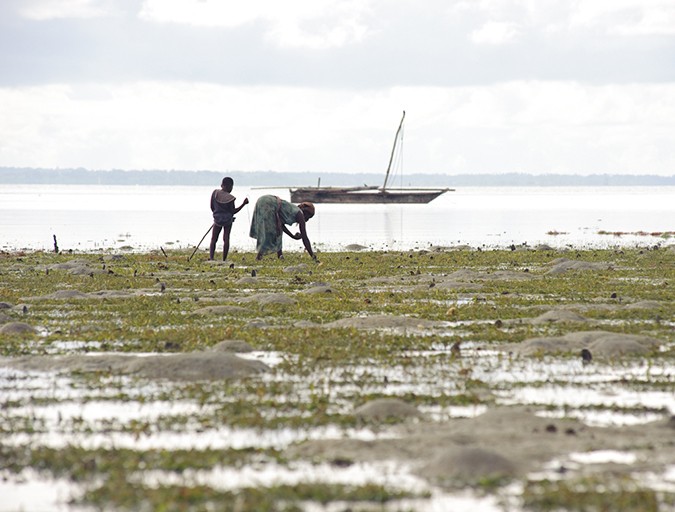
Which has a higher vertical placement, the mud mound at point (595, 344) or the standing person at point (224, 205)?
the standing person at point (224, 205)

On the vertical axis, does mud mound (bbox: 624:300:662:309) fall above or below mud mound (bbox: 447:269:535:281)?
above

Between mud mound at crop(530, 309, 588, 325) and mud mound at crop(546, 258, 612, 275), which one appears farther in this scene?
mud mound at crop(546, 258, 612, 275)

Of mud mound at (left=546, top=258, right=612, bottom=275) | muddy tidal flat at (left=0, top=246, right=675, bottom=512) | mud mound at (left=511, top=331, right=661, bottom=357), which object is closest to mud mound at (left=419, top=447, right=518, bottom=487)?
muddy tidal flat at (left=0, top=246, right=675, bottom=512)

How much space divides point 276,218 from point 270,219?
168 millimetres

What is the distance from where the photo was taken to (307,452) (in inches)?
334

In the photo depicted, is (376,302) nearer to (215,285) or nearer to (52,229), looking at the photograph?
(215,285)

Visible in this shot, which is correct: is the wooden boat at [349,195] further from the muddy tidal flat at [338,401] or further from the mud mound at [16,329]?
the mud mound at [16,329]

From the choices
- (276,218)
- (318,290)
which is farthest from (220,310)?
(276,218)

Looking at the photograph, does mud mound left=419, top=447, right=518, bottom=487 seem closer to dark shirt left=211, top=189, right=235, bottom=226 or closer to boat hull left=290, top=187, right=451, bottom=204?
dark shirt left=211, top=189, right=235, bottom=226

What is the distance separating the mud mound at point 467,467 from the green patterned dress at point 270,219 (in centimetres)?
2138

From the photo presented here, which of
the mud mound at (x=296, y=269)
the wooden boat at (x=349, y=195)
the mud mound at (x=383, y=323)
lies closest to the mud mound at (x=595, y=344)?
the mud mound at (x=383, y=323)

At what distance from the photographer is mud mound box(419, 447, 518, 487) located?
776 centimetres

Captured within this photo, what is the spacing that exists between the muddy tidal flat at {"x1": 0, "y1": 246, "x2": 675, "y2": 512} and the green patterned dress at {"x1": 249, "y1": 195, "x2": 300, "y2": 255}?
867 centimetres

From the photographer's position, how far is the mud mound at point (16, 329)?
49.3 ft
